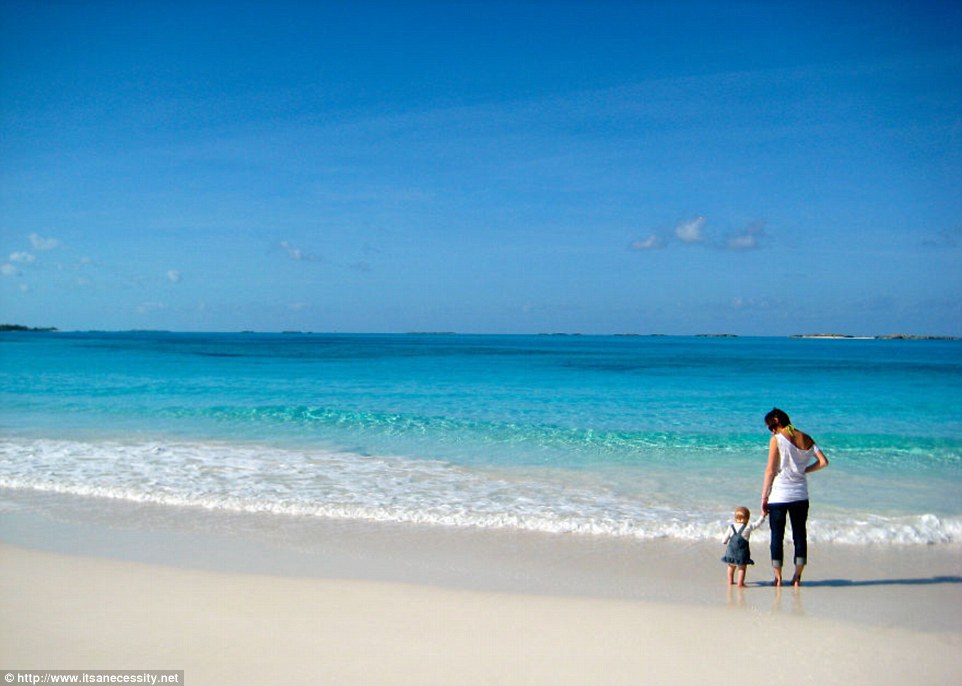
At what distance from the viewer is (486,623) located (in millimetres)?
4957

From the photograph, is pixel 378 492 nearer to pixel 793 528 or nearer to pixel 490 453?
pixel 490 453

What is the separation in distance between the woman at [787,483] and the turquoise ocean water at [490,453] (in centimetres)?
159

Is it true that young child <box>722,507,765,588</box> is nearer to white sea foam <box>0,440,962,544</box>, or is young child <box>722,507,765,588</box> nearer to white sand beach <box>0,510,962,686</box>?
white sand beach <box>0,510,962,686</box>

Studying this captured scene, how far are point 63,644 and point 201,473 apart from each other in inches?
238

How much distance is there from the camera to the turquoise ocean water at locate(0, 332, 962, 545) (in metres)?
8.47

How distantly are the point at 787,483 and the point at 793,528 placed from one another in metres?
0.40

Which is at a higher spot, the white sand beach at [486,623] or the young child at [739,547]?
the young child at [739,547]

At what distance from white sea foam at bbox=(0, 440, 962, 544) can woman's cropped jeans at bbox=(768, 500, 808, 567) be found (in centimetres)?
156

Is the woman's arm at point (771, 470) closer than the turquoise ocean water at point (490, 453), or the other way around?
the woman's arm at point (771, 470)

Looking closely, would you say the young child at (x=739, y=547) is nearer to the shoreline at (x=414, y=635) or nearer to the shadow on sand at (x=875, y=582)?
the shoreline at (x=414, y=635)

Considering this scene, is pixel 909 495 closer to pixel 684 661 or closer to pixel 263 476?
pixel 684 661

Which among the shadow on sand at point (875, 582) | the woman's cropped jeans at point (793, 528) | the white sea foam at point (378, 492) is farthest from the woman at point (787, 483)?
the white sea foam at point (378, 492)

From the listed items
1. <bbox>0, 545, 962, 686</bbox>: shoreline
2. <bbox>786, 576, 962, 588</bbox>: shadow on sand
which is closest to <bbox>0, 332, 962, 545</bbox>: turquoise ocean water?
<bbox>786, 576, 962, 588</bbox>: shadow on sand

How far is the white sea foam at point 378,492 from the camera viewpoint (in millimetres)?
7832
